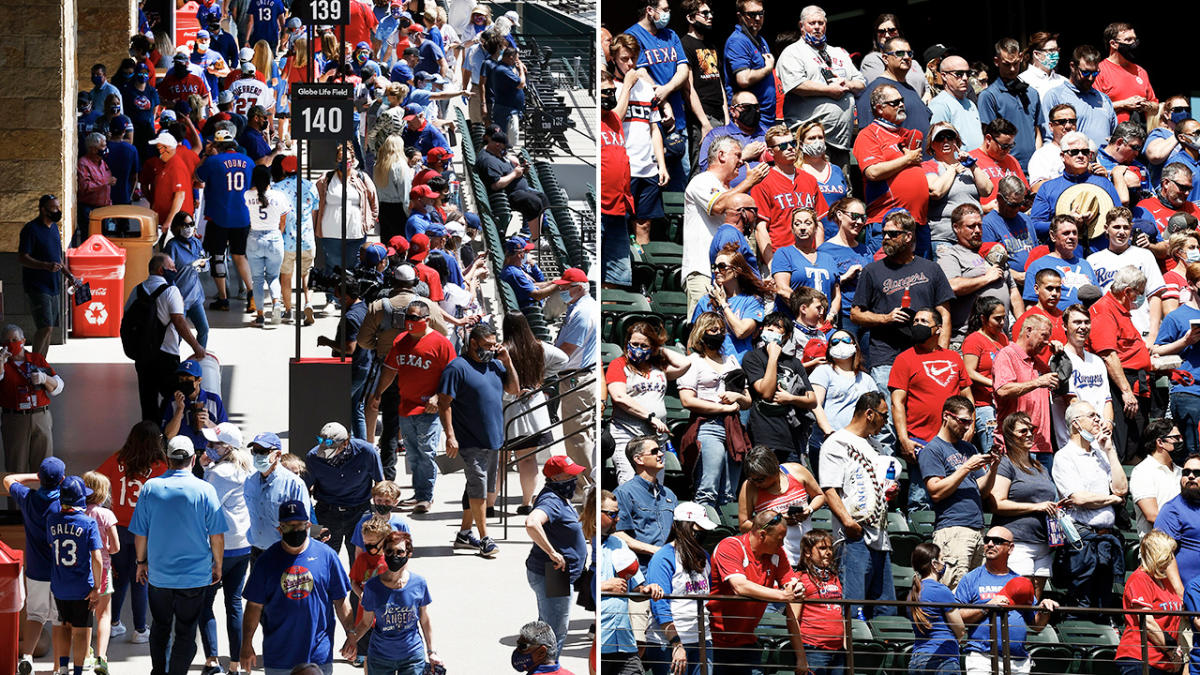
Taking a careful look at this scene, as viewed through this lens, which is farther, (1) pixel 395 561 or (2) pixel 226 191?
(2) pixel 226 191

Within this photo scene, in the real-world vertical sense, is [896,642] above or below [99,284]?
below

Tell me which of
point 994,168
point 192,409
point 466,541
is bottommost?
point 466,541

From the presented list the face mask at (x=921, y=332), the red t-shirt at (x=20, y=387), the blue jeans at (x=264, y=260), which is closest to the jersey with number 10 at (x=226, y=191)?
the blue jeans at (x=264, y=260)

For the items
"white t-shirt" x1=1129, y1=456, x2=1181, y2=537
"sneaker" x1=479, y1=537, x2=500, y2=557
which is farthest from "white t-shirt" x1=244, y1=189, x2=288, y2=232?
"white t-shirt" x1=1129, y1=456, x2=1181, y2=537

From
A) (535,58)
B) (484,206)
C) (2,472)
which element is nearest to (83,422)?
(2,472)

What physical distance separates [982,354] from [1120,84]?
5867 mm

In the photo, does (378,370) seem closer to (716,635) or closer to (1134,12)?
(716,635)

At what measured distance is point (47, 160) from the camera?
19.2 meters

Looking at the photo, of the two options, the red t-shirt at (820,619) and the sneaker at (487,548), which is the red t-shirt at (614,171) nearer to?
the sneaker at (487,548)

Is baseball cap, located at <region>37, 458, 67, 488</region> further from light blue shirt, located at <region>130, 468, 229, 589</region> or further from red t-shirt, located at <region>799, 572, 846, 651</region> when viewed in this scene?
red t-shirt, located at <region>799, 572, 846, 651</region>

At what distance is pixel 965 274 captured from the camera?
42.4 ft

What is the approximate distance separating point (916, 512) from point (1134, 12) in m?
11.7

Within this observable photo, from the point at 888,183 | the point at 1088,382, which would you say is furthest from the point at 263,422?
the point at 1088,382

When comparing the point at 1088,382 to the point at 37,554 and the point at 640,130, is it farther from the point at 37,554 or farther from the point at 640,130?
the point at 37,554
